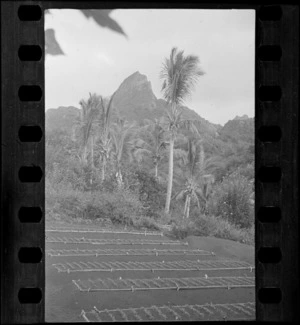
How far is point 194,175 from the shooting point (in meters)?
3.26

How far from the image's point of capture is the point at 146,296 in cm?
380

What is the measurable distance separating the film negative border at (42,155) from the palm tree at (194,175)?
3.97 ft

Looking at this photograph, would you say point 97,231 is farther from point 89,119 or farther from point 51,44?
point 51,44

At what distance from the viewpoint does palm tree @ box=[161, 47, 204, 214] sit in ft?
10.7

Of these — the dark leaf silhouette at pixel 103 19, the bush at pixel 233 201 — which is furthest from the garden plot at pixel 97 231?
the dark leaf silhouette at pixel 103 19

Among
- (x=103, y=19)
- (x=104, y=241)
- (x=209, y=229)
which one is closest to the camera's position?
(x=103, y=19)

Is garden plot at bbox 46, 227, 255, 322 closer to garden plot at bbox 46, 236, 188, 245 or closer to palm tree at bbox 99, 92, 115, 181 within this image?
garden plot at bbox 46, 236, 188, 245

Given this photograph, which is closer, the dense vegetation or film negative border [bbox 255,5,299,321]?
film negative border [bbox 255,5,299,321]

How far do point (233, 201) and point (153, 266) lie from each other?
83 cm

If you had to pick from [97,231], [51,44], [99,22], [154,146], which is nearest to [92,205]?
[97,231]

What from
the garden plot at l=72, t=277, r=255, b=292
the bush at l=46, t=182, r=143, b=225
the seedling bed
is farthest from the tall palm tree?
the garden plot at l=72, t=277, r=255, b=292

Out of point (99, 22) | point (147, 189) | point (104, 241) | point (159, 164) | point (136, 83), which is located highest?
point (99, 22)

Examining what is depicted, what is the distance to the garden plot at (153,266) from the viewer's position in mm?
3799

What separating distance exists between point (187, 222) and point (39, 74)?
181cm
